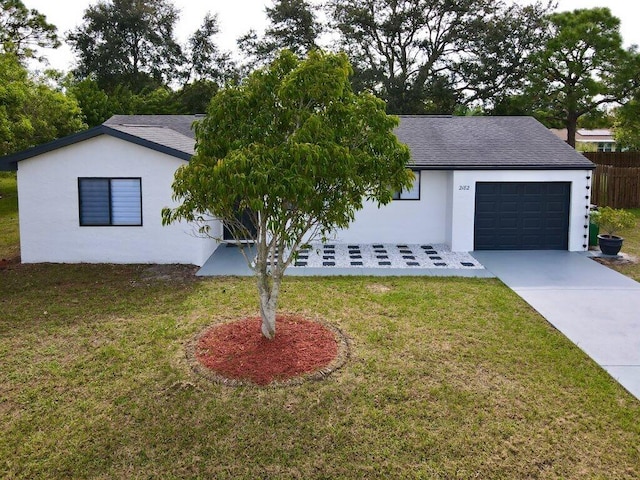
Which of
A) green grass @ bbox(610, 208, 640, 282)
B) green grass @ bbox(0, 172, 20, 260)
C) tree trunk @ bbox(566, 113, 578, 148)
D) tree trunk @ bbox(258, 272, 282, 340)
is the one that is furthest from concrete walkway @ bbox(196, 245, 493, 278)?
tree trunk @ bbox(566, 113, 578, 148)

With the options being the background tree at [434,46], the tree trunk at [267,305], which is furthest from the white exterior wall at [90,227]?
the background tree at [434,46]

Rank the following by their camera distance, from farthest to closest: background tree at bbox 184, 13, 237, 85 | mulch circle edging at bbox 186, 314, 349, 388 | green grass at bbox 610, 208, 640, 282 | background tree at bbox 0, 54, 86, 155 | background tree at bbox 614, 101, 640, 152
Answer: background tree at bbox 184, 13, 237, 85 → background tree at bbox 614, 101, 640, 152 → background tree at bbox 0, 54, 86, 155 → green grass at bbox 610, 208, 640, 282 → mulch circle edging at bbox 186, 314, 349, 388

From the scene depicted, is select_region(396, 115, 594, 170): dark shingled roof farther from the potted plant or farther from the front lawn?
the front lawn

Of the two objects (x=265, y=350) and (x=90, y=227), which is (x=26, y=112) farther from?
(x=265, y=350)

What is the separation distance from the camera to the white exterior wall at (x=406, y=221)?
1554 centimetres

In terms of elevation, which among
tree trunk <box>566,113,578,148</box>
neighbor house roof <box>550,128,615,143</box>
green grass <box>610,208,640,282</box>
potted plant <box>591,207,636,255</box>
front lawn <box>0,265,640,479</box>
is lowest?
front lawn <box>0,265,640,479</box>

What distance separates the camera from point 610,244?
44.9ft

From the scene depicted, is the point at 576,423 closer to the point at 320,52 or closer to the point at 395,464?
the point at 395,464

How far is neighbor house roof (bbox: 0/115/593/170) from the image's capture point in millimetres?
12320

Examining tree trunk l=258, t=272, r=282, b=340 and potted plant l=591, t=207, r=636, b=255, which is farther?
potted plant l=591, t=207, r=636, b=255

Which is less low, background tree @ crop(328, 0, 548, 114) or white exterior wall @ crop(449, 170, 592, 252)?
background tree @ crop(328, 0, 548, 114)

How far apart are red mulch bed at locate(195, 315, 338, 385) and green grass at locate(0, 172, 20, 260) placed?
894 centimetres

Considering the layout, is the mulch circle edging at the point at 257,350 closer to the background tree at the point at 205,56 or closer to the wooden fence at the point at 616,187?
the wooden fence at the point at 616,187

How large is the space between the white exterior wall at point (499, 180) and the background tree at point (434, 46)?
780 inches
